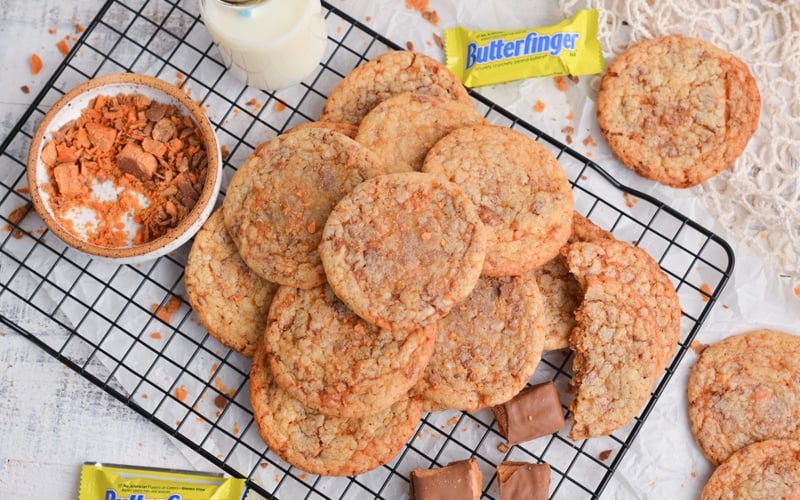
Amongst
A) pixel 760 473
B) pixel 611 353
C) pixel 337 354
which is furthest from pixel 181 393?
pixel 760 473

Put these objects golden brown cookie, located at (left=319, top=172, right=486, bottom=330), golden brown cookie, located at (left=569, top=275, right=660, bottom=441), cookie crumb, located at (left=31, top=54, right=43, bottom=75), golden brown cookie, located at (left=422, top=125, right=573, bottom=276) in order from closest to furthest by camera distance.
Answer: golden brown cookie, located at (left=319, top=172, right=486, bottom=330)
golden brown cookie, located at (left=422, top=125, right=573, bottom=276)
golden brown cookie, located at (left=569, top=275, right=660, bottom=441)
cookie crumb, located at (left=31, top=54, right=43, bottom=75)

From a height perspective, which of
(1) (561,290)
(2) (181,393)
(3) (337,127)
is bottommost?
(2) (181,393)

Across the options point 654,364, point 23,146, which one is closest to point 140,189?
point 23,146

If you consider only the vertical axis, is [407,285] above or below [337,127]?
below

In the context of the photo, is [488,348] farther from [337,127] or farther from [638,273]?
[337,127]

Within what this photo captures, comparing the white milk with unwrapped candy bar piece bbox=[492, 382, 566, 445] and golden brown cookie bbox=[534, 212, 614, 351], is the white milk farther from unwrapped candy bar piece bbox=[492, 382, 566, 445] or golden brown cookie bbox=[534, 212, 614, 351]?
unwrapped candy bar piece bbox=[492, 382, 566, 445]

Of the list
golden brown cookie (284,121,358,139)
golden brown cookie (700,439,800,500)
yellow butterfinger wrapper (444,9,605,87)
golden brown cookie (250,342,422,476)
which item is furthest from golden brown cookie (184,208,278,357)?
golden brown cookie (700,439,800,500)

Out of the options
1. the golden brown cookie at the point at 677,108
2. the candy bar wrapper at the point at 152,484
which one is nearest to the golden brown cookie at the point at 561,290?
the golden brown cookie at the point at 677,108

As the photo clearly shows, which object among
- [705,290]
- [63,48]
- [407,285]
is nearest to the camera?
[407,285]

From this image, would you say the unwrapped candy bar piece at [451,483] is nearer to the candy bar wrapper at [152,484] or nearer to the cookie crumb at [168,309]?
the candy bar wrapper at [152,484]
